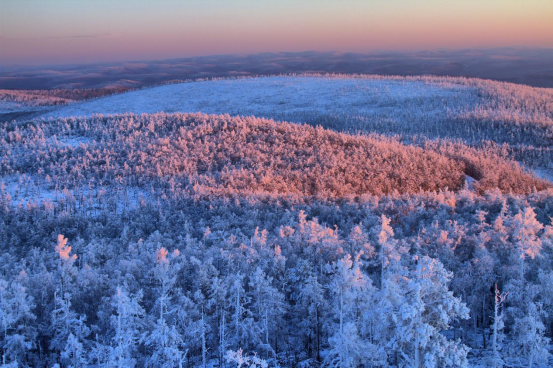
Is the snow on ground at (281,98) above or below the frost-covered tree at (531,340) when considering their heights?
above

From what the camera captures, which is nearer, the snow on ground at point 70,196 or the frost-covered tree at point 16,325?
the frost-covered tree at point 16,325

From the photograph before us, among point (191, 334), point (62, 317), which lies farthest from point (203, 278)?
point (62, 317)

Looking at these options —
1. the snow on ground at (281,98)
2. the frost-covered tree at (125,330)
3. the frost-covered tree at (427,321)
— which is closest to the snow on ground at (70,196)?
the frost-covered tree at (125,330)

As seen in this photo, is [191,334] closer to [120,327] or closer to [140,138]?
[120,327]

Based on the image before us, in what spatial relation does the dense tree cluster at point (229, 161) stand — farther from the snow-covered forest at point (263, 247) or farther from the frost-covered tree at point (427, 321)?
the frost-covered tree at point (427, 321)

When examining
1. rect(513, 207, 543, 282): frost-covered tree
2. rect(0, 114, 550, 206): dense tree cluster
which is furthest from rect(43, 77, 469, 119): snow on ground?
rect(513, 207, 543, 282): frost-covered tree

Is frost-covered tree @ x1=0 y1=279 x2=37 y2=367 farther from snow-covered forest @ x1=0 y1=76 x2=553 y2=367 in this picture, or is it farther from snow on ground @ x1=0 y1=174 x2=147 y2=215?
snow on ground @ x1=0 y1=174 x2=147 y2=215

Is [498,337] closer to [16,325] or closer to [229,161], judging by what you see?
[16,325]
